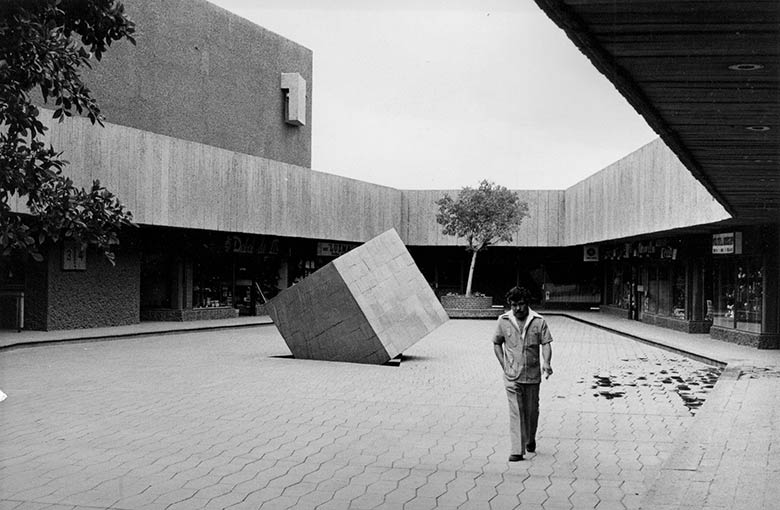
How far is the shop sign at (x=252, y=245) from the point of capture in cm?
2773

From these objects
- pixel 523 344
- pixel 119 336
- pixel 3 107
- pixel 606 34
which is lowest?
pixel 119 336

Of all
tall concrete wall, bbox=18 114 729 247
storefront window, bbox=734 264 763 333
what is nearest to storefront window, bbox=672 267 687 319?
tall concrete wall, bbox=18 114 729 247

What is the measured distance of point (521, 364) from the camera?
Result: 7.23 m

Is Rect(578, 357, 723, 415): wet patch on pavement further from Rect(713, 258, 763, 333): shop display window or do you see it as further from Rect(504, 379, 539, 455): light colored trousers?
Rect(713, 258, 763, 333): shop display window

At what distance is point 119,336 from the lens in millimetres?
19969

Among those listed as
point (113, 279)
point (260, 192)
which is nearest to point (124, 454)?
point (113, 279)

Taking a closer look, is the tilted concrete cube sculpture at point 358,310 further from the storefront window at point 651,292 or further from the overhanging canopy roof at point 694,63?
the storefront window at point 651,292

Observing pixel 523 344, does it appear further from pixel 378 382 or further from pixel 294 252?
pixel 294 252

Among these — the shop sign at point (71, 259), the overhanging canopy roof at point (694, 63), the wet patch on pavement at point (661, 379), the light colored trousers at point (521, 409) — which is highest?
the overhanging canopy roof at point (694, 63)

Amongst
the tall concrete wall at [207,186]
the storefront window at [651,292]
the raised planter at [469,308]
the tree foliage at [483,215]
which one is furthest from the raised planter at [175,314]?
the storefront window at [651,292]

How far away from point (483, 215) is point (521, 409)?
23.6 meters

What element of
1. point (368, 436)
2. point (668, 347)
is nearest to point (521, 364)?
point (368, 436)

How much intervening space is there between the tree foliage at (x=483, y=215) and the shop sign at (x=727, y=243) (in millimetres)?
10656

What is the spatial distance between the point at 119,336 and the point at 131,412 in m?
11.2
